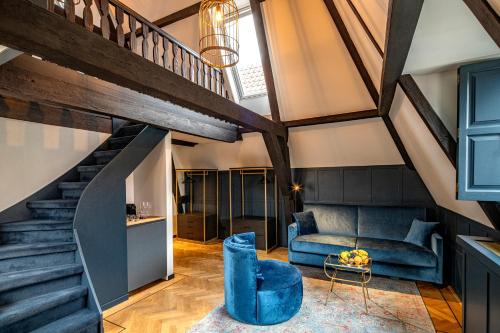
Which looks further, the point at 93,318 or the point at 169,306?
the point at 169,306

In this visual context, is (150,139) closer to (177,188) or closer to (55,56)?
(55,56)

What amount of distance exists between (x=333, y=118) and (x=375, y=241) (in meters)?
2.23

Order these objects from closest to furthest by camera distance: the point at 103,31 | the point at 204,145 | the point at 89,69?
the point at 89,69 < the point at 103,31 < the point at 204,145

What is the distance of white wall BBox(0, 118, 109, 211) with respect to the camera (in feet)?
9.27

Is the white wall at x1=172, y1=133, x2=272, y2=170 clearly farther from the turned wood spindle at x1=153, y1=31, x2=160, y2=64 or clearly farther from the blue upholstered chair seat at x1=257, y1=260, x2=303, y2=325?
the blue upholstered chair seat at x1=257, y1=260, x2=303, y2=325

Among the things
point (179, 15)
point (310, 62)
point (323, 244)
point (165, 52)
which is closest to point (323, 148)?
point (310, 62)

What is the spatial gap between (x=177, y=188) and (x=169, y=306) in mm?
3804

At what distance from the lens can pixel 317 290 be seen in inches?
136

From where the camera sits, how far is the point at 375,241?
4.15 m

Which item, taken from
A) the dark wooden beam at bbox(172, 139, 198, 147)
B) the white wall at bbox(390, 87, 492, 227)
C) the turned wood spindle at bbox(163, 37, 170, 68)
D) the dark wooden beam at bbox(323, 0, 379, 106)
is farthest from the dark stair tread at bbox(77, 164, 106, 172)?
the white wall at bbox(390, 87, 492, 227)

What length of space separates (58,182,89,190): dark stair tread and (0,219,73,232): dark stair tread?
1.63 feet

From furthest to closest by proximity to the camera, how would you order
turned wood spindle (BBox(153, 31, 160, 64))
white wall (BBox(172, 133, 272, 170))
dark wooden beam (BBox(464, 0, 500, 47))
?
1. white wall (BBox(172, 133, 272, 170))
2. turned wood spindle (BBox(153, 31, 160, 64))
3. dark wooden beam (BBox(464, 0, 500, 47))

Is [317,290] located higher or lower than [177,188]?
lower

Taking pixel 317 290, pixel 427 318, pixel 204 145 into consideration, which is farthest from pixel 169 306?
pixel 204 145
